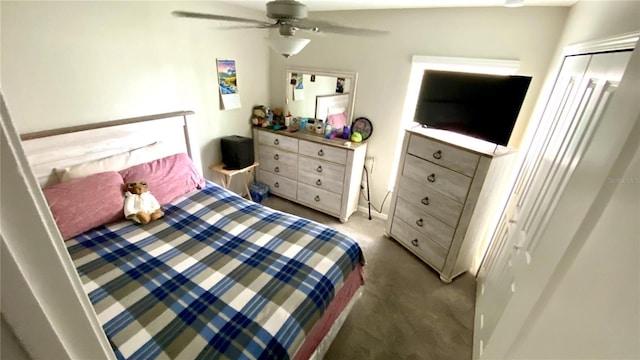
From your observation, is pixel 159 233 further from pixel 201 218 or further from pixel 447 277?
pixel 447 277

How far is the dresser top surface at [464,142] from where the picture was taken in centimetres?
191

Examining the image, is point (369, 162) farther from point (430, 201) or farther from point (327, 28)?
point (327, 28)

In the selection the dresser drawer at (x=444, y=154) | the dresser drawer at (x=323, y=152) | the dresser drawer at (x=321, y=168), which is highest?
the dresser drawer at (x=444, y=154)

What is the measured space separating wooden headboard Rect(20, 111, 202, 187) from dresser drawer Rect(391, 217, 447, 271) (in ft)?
7.23

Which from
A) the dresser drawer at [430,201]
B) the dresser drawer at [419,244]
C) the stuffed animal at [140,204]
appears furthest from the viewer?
the dresser drawer at [419,244]

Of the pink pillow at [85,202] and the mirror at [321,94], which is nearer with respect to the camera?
the pink pillow at [85,202]

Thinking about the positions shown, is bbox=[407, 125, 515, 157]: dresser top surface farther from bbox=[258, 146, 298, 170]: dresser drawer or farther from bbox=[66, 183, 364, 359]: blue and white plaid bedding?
bbox=[258, 146, 298, 170]: dresser drawer

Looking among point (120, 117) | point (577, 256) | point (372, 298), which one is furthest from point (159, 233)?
point (577, 256)

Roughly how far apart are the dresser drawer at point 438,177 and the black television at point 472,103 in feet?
1.09

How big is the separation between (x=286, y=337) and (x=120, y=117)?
2114 millimetres

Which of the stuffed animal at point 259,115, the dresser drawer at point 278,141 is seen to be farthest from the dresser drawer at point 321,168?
the stuffed animal at point 259,115

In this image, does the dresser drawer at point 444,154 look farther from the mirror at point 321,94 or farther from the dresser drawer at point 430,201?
the mirror at point 321,94

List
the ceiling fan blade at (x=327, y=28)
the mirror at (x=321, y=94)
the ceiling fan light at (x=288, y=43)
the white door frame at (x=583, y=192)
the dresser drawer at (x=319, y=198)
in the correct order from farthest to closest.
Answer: the dresser drawer at (x=319, y=198) → the mirror at (x=321, y=94) → the ceiling fan light at (x=288, y=43) → the ceiling fan blade at (x=327, y=28) → the white door frame at (x=583, y=192)

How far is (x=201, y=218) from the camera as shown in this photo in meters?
1.93
